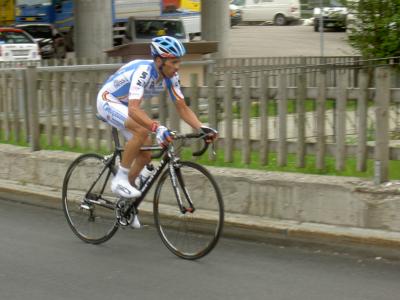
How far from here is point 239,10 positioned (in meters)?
49.8

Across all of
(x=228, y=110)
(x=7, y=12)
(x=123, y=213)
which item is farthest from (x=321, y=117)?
(x=7, y=12)

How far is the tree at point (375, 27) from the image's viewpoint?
10.1 m

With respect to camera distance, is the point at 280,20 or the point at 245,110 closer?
the point at 245,110

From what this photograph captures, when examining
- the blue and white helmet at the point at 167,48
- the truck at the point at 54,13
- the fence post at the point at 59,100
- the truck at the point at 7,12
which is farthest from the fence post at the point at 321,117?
the truck at the point at 7,12

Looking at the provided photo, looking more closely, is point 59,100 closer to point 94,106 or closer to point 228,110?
point 94,106

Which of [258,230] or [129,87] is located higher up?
[129,87]

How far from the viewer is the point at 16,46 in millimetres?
23109

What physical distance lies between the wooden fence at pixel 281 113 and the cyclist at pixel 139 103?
1.31 meters

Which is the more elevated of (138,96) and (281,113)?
(138,96)

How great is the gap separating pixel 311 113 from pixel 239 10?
44115 millimetres

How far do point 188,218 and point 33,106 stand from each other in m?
3.72

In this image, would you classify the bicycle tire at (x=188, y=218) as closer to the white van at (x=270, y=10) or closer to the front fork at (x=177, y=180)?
the front fork at (x=177, y=180)

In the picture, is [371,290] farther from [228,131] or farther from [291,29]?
[291,29]

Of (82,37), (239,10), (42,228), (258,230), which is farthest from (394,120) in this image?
(239,10)
